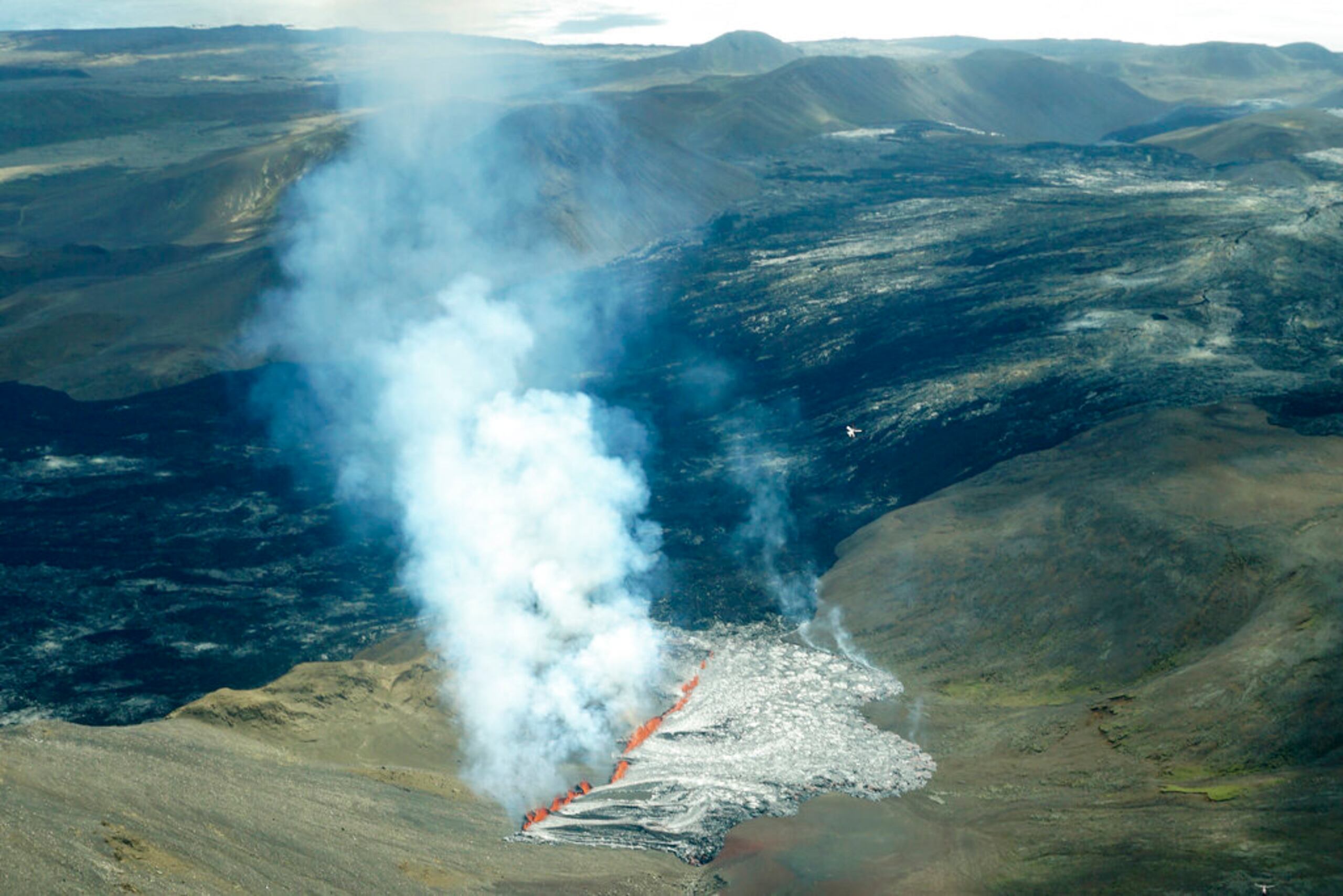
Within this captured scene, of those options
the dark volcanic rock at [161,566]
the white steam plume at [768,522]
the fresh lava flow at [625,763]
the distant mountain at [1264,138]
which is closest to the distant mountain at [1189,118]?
the distant mountain at [1264,138]

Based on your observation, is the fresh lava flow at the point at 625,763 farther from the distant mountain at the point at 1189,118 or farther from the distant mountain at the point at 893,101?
the distant mountain at the point at 1189,118

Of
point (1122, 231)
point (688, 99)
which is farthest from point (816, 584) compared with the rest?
point (688, 99)

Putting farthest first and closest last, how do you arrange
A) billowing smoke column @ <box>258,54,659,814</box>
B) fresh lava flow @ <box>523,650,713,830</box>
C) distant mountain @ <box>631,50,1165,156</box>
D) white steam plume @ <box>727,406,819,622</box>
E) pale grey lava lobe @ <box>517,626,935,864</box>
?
distant mountain @ <box>631,50,1165,156</box>, white steam plume @ <box>727,406,819,622</box>, billowing smoke column @ <box>258,54,659,814</box>, fresh lava flow @ <box>523,650,713,830</box>, pale grey lava lobe @ <box>517,626,935,864</box>

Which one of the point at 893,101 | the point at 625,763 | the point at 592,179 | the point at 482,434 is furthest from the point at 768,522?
the point at 893,101

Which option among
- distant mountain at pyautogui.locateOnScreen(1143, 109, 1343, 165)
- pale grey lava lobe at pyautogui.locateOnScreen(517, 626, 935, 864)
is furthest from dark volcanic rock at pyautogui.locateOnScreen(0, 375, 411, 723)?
distant mountain at pyautogui.locateOnScreen(1143, 109, 1343, 165)

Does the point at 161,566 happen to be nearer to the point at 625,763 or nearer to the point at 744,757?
the point at 625,763

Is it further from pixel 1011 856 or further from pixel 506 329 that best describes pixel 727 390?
pixel 1011 856

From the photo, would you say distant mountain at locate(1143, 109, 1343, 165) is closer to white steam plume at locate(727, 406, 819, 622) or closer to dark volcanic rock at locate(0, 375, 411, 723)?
white steam plume at locate(727, 406, 819, 622)
